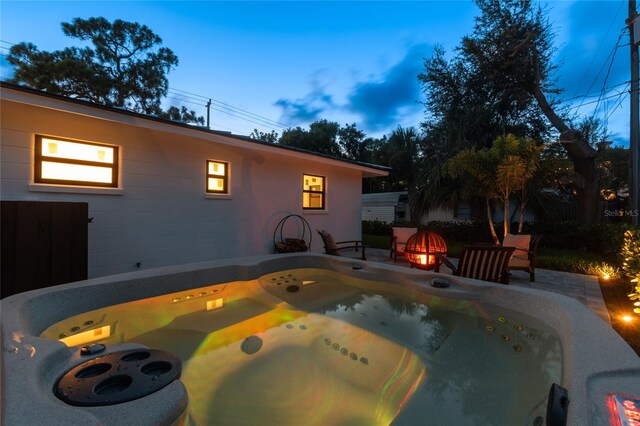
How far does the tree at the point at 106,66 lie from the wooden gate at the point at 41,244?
16.6m

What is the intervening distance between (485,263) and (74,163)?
22.5 ft

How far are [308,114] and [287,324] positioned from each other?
133 ft

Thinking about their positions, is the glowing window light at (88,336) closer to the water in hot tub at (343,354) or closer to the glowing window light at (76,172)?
the water in hot tub at (343,354)

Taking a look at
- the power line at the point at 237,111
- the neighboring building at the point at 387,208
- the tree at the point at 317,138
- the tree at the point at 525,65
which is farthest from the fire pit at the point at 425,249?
the tree at the point at 317,138

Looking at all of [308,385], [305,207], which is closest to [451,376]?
[308,385]

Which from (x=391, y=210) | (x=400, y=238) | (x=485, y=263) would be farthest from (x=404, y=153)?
(x=485, y=263)

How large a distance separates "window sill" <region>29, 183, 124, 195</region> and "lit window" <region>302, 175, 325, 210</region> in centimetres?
493

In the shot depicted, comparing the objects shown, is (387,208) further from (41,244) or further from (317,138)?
(41,244)

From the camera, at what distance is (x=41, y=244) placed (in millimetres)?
3949

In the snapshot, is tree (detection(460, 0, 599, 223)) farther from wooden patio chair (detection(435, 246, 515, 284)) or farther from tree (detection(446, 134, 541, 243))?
wooden patio chair (detection(435, 246, 515, 284))

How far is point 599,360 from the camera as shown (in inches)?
71.1

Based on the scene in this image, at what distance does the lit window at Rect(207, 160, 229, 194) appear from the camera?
22.2ft

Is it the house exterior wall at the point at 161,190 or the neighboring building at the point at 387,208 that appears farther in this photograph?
Answer: the neighboring building at the point at 387,208

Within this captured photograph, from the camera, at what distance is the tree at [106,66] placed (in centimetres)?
1555
